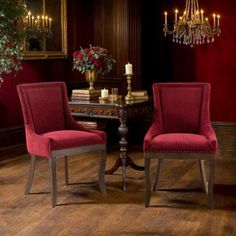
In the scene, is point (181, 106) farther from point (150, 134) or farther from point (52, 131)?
point (52, 131)

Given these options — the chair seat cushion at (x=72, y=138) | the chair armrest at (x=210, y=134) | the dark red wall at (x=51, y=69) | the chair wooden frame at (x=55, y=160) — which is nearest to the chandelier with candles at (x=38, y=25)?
the dark red wall at (x=51, y=69)

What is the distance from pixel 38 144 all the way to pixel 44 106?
49cm

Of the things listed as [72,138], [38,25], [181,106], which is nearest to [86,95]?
[72,138]

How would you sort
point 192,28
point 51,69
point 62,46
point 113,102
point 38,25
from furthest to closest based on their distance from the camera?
1. point 192,28
2. point 62,46
3. point 51,69
4. point 38,25
5. point 113,102

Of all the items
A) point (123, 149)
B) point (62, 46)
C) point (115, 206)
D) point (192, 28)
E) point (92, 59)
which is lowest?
point (115, 206)

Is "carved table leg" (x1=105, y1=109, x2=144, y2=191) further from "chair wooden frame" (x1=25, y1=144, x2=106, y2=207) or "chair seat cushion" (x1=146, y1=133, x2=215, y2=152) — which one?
"chair seat cushion" (x1=146, y1=133, x2=215, y2=152)

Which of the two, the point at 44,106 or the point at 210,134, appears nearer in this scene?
the point at 210,134

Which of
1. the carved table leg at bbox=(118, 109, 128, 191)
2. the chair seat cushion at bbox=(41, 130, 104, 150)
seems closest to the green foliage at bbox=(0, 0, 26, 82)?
the chair seat cushion at bbox=(41, 130, 104, 150)

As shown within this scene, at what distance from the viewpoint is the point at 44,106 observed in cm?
438

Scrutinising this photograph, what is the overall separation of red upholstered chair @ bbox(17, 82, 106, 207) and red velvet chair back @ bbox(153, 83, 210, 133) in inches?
22.8

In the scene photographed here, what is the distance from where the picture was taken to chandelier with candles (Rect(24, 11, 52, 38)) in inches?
233

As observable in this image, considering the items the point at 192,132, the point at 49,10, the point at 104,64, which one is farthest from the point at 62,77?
the point at 192,132

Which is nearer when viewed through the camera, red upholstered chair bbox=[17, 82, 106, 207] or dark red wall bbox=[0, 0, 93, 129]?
red upholstered chair bbox=[17, 82, 106, 207]

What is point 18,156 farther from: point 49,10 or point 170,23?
point 170,23
